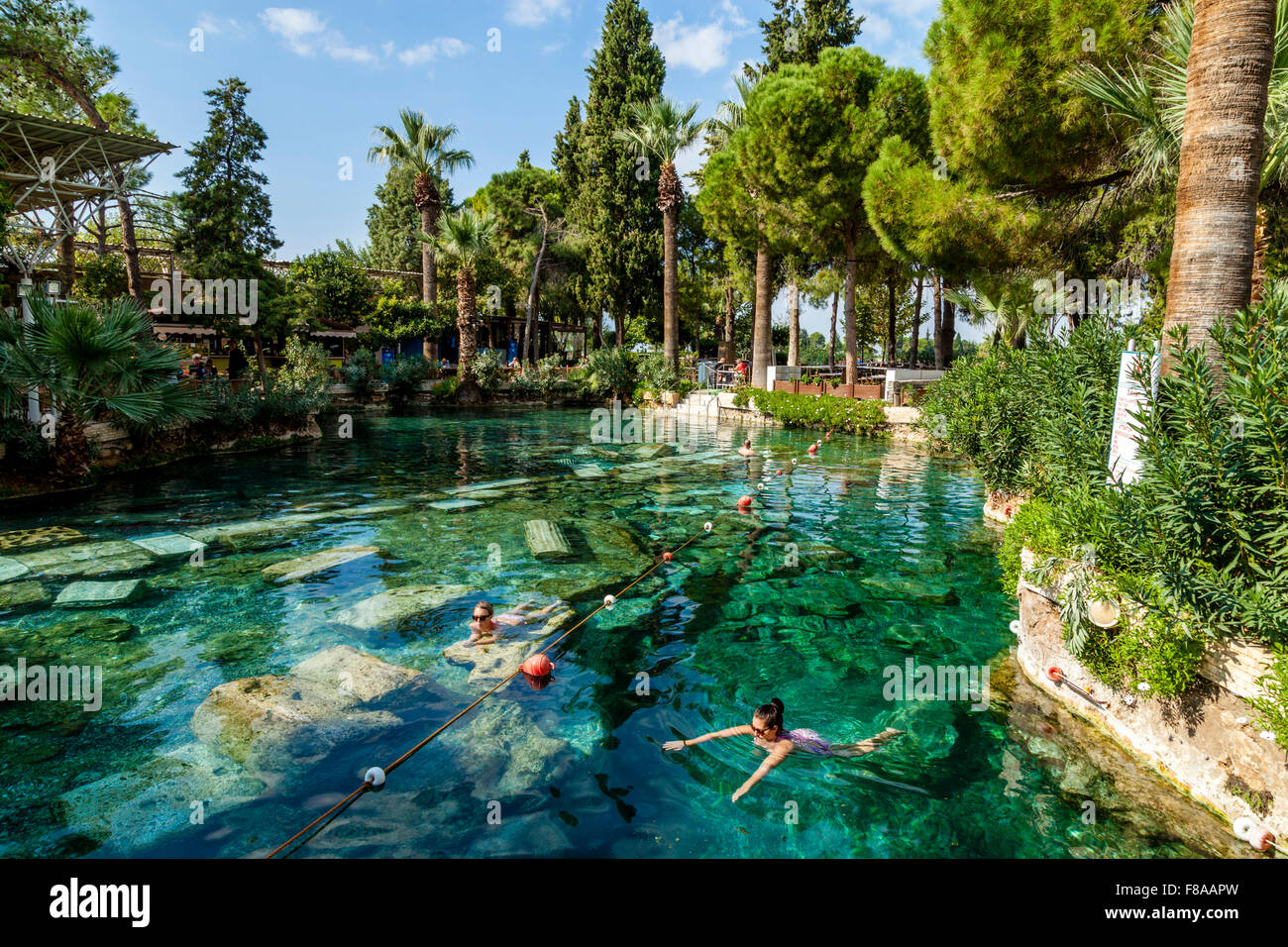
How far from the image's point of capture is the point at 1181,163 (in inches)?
248

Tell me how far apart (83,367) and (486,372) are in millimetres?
23664

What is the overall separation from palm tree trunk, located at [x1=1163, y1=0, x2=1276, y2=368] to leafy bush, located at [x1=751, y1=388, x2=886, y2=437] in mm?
19078

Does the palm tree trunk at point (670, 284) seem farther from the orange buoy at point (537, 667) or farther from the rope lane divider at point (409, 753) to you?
the orange buoy at point (537, 667)

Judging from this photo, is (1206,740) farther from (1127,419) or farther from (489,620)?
(489,620)

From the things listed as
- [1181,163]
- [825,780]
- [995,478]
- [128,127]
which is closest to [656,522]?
[995,478]

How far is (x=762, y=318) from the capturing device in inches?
1294


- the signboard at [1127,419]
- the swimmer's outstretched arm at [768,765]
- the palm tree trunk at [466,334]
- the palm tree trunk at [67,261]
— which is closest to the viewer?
the swimmer's outstretched arm at [768,765]

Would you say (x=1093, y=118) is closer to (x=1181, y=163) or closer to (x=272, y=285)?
(x=1181, y=163)

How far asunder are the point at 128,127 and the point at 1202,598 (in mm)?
40974

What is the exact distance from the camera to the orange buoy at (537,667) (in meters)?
7.04

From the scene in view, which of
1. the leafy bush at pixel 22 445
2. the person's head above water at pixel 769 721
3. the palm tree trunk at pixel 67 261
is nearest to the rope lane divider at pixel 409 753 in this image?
the person's head above water at pixel 769 721

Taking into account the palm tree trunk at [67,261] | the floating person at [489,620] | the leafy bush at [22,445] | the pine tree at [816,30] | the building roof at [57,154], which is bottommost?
the floating person at [489,620]

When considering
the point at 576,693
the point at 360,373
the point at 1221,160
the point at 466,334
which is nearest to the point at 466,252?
the point at 466,334

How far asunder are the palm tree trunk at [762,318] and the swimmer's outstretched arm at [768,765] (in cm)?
2797
